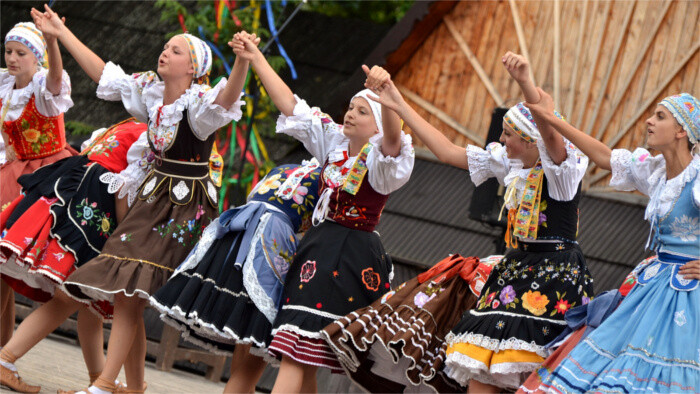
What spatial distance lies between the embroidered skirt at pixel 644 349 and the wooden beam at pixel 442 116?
13.5ft

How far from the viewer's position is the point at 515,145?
416cm

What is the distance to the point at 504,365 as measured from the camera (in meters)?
3.81

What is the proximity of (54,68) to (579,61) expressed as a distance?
4.04 metres

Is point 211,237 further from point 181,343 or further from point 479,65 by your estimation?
point 479,65

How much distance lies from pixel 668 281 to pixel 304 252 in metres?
1.50

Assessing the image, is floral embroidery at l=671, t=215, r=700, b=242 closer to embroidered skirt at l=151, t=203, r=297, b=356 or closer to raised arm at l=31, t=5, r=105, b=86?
embroidered skirt at l=151, t=203, r=297, b=356

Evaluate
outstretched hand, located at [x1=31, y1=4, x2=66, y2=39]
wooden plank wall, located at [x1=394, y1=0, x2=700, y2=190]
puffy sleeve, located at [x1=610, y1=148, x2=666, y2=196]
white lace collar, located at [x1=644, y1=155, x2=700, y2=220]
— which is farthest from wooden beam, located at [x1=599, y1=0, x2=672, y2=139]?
outstretched hand, located at [x1=31, y1=4, x2=66, y2=39]

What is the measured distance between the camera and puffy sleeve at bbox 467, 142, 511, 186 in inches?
168

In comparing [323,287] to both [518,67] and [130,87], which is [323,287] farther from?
[130,87]

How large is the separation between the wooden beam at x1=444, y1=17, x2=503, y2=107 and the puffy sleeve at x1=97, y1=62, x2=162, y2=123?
137 inches

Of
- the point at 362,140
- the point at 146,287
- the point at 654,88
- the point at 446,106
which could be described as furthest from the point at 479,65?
the point at 146,287

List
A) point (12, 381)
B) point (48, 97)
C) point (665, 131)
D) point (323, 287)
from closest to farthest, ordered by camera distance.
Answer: point (665, 131) < point (323, 287) < point (12, 381) < point (48, 97)

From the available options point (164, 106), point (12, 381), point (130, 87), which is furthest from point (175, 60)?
point (12, 381)

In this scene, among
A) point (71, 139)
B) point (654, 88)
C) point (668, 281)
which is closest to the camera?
point (668, 281)
